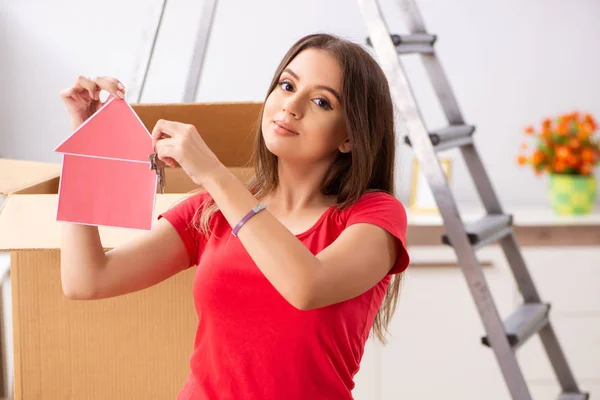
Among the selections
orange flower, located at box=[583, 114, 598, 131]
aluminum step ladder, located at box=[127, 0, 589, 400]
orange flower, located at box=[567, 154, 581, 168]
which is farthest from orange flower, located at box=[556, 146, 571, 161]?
aluminum step ladder, located at box=[127, 0, 589, 400]

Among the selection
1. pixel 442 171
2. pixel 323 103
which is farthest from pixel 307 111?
pixel 442 171

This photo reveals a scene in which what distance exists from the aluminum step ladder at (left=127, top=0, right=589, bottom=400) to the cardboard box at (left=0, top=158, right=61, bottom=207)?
16.0 inches

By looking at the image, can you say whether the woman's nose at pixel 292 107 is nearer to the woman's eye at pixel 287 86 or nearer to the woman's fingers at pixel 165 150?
the woman's eye at pixel 287 86

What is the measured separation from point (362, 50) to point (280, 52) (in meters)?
1.86

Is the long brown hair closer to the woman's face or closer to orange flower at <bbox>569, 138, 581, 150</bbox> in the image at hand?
the woman's face

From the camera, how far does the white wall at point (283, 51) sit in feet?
10.1

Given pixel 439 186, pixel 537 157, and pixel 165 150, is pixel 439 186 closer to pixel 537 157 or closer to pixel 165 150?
pixel 165 150

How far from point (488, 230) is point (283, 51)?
1322 mm


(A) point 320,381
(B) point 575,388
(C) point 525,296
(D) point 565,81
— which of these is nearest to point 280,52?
(D) point 565,81

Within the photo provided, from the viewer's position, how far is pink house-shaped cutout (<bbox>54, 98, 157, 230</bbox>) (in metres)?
1.21

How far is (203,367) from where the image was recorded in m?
1.28

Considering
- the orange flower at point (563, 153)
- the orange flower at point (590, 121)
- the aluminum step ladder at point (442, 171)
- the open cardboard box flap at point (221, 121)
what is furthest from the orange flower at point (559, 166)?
the open cardboard box flap at point (221, 121)

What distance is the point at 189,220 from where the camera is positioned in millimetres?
1381

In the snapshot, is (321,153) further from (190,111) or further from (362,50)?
(190,111)
